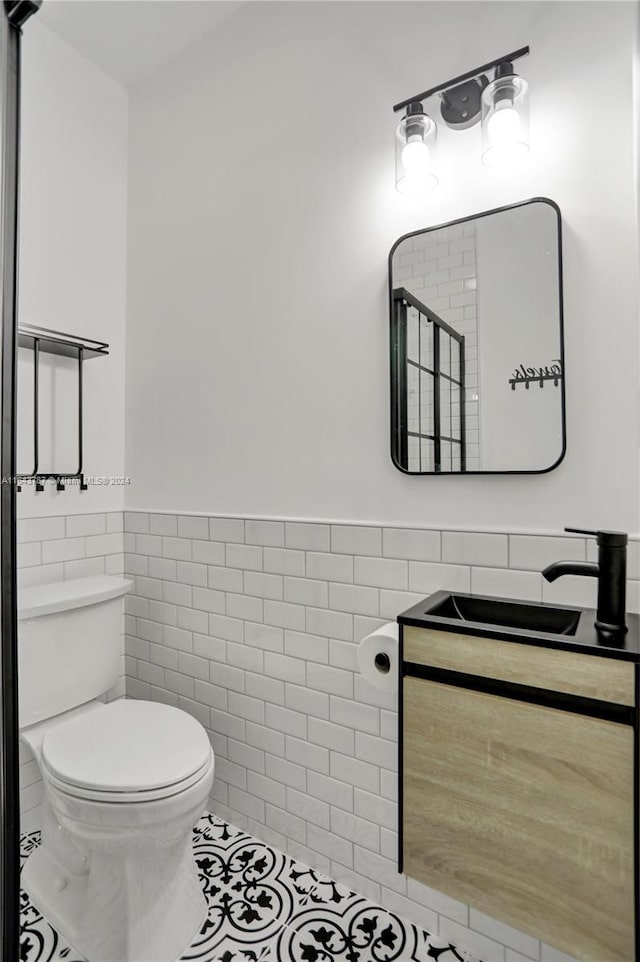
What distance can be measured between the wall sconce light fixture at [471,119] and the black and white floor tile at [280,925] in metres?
1.97

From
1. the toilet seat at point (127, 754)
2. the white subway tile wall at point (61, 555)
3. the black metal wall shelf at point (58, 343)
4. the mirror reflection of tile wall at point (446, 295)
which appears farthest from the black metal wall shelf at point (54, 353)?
the mirror reflection of tile wall at point (446, 295)

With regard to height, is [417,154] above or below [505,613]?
above

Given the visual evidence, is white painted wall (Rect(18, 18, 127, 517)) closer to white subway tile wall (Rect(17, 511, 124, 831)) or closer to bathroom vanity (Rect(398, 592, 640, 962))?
white subway tile wall (Rect(17, 511, 124, 831))

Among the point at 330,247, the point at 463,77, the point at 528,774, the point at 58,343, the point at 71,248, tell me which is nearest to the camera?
the point at 528,774

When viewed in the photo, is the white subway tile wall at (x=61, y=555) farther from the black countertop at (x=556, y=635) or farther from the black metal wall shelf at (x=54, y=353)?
the black countertop at (x=556, y=635)

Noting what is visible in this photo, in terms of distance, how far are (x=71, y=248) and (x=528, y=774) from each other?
7.00 ft

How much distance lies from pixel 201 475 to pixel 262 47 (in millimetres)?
1449

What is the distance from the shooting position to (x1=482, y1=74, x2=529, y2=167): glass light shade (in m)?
1.23

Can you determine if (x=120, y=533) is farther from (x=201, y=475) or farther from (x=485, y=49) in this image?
(x=485, y=49)

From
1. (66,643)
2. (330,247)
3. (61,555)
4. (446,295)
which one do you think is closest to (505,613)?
(446,295)

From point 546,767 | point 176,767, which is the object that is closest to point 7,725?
point 176,767

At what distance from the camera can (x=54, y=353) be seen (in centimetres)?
186

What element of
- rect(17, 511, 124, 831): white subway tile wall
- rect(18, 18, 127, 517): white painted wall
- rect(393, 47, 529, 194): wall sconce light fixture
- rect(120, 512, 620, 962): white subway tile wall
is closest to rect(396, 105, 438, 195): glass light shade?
rect(393, 47, 529, 194): wall sconce light fixture

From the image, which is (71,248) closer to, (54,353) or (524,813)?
(54,353)
